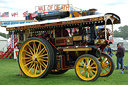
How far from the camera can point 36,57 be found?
8719mm

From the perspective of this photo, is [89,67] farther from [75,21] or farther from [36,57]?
[36,57]

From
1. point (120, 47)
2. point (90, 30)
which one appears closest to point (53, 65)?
point (90, 30)

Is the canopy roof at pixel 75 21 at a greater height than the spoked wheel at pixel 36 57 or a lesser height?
greater

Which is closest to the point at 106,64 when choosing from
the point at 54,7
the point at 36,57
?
the point at 36,57

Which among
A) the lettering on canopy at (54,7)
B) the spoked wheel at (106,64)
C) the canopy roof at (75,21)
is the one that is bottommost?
the spoked wheel at (106,64)

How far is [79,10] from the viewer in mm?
24016

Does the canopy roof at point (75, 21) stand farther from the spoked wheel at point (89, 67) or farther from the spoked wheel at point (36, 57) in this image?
the spoked wheel at point (89, 67)

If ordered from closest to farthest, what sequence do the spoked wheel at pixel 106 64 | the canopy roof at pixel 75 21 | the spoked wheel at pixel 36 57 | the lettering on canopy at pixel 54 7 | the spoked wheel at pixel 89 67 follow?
the spoked wheel at pixel 89 67
the canopy roof at pixel 75 21
the spoked wheel at pixel 36 57
the spoked wheel at pixel 106 64
the lettering on canopy at pixel 54 7

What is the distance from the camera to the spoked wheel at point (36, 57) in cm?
834

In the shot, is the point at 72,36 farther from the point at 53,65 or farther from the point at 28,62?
the point at 28,62

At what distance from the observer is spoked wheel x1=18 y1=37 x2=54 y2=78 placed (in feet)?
27.4

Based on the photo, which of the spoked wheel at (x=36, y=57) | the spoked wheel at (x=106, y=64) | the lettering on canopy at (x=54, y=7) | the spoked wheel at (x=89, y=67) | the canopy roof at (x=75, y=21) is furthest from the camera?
the lettering on canopy at (x=54, y=7)

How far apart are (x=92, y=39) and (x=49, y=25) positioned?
5.74 feet

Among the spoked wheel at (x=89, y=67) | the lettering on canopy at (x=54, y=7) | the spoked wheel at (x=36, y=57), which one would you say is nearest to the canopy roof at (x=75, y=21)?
the spoked wheel at (x=36, y=57)
